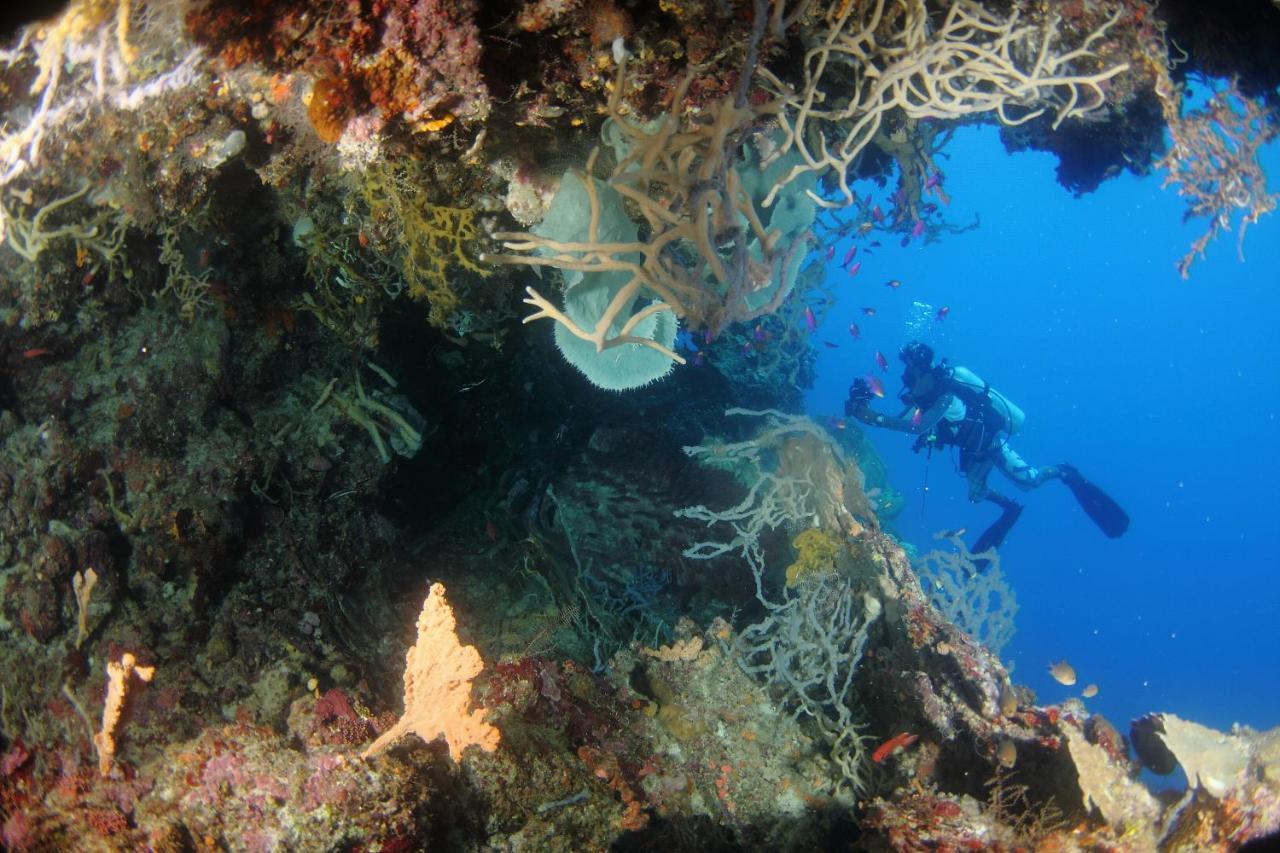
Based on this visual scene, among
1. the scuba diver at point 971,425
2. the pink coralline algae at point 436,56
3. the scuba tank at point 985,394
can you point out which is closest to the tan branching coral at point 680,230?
the pink coralline algae at point 436,56

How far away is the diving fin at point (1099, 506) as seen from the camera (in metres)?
11.1

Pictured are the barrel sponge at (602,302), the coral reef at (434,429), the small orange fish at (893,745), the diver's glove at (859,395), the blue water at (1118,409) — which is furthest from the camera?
the blue water at (1118,409)

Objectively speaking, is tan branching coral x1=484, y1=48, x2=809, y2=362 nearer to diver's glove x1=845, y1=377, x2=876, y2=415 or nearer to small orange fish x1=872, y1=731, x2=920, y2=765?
small orange fish x1=872, y1=731, x2=920, y2=765

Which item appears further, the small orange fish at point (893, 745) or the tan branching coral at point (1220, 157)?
the small orange fish at point (893, 745)

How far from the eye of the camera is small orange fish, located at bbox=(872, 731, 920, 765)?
13.7 ft

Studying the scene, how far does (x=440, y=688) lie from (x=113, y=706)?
1.84 meters

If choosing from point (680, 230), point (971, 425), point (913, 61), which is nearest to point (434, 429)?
point (680, 230)

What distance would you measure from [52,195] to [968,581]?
7938 millimetres

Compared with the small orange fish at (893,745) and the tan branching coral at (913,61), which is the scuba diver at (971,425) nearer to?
the small orange fish at (893,745)

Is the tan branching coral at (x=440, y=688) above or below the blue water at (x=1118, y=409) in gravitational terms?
above

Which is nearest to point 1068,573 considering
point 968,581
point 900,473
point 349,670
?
point 900,473

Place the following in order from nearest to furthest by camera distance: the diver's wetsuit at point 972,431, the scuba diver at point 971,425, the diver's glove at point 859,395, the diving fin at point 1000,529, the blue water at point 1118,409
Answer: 1. the diver's glove at point 859,395
2. the diving fin at point 1000,529
3. the scuba diver at point 971,425
4. the diver's wetsuit at point 972,431
5. the blue water at point 1118,409

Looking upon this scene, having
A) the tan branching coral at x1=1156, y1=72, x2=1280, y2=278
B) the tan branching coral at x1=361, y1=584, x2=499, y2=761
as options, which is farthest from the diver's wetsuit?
the tan branching coral at x1=361, y1=584, x2=499, y2=761

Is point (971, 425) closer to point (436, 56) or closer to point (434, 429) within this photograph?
point (434, 429)
